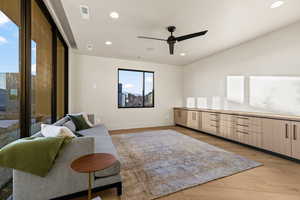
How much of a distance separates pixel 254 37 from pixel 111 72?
439cm

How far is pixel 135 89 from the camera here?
5.38 metres

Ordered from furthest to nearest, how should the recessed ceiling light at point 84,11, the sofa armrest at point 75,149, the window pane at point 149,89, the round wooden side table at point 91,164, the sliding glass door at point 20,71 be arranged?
the window pane at point 149,89
the recessed ceiling light at point 84,11
the sliding glass door at point 20,71
the sofa armrest at point 75,149
the round wooden side table at point 91,164

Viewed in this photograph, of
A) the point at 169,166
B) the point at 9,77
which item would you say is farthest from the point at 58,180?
the point at 169,166

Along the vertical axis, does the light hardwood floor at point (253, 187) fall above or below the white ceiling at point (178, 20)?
below

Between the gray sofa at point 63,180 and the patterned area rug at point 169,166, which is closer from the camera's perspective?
the gray sofa at point 63,180

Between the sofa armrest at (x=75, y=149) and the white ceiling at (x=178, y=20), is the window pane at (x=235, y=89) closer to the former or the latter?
the white ceiling at (x=178, y=20)

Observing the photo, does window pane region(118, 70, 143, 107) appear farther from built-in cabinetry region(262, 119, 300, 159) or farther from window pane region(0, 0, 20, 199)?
built-in cabinetry region(262, 119, 300, 159)

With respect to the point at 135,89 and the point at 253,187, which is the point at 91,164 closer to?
the point at 253,187

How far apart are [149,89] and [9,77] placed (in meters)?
4.38

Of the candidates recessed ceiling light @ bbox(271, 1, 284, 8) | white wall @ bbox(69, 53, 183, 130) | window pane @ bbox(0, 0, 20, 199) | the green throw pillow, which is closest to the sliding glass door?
window pane @ bbox(0, 0, 20, 199)

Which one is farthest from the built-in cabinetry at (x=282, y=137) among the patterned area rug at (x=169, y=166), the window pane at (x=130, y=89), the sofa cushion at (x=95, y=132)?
the window pane at (x=130, y=89)

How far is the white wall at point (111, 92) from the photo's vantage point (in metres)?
Answer: 4.56

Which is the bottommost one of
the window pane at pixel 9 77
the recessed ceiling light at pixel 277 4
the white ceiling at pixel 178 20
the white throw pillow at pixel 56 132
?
the white throw pillow at pixel 56 132

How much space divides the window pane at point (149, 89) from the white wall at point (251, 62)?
172 centimetres
